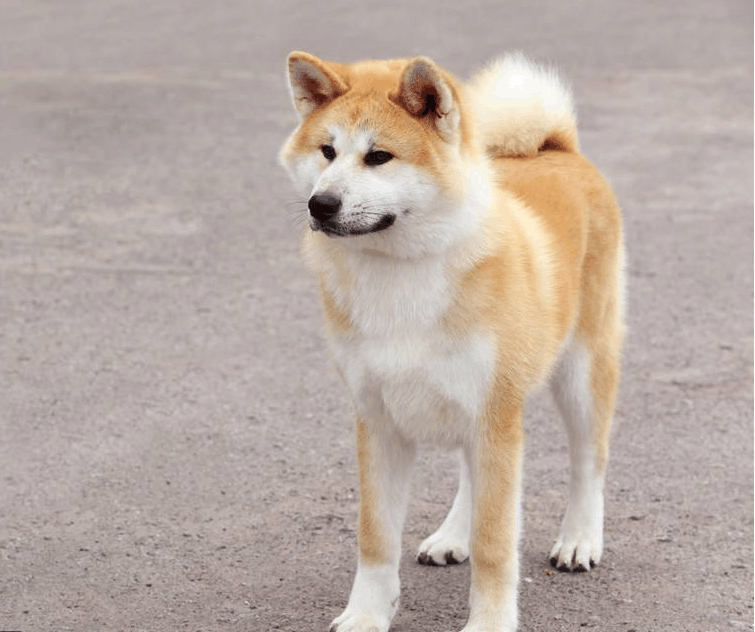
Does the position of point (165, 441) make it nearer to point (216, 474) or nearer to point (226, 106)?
point (216, 474)

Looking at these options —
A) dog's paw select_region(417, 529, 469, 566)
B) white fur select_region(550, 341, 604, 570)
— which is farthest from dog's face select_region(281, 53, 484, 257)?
dog's paw select_region(417, 529, 469, 566)

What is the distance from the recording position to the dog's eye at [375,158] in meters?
3.92

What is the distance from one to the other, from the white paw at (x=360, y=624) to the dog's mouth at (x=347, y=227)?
1185 millimetres

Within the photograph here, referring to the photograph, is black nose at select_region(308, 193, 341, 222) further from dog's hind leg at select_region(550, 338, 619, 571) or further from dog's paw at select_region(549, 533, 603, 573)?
dog's paw at select_region(549, 533, 603, 573)

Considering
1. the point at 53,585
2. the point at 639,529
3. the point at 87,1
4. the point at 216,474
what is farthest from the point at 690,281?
the point at 87,1

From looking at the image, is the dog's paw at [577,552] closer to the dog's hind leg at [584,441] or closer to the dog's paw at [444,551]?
the dog's hind leg at [584,441]

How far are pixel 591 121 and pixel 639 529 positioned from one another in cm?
592

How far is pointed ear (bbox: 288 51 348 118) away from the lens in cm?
405

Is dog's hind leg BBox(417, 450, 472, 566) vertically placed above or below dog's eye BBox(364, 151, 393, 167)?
below

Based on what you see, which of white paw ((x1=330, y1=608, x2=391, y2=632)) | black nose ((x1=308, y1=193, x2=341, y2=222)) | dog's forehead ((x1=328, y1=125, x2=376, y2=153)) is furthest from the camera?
white paw ((x1=330, y1=608, x2=391, y2=632))

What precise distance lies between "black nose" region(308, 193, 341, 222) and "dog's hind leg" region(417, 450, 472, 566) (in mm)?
1301

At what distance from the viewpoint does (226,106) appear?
10695 mm

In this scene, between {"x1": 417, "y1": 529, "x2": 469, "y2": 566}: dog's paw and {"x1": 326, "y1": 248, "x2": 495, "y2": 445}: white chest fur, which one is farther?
{"x1": 417, "y1": 529, "x2": 469, "y2": 566}: dog's paw

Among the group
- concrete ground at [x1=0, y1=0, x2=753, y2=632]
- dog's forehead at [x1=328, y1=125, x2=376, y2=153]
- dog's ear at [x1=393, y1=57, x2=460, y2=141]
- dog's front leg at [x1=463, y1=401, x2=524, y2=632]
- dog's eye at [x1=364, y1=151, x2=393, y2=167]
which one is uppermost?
dog's ear at [x1=393, y1=57, x2=460, y2=141]
